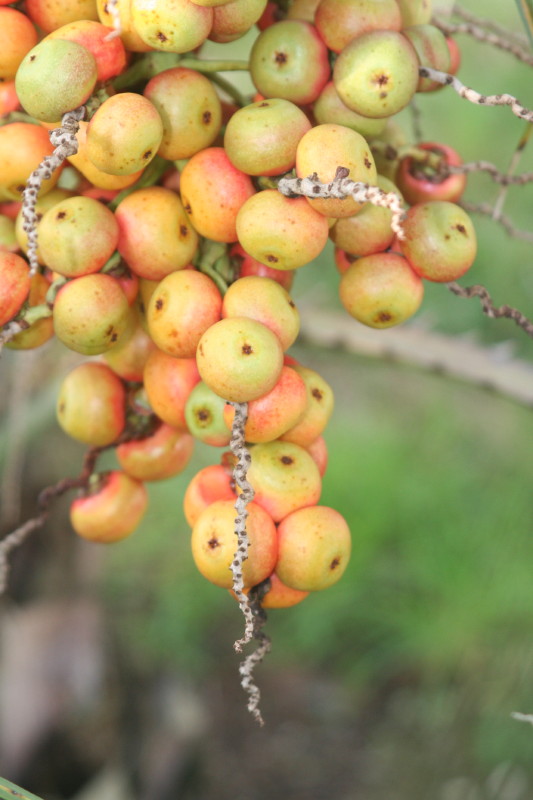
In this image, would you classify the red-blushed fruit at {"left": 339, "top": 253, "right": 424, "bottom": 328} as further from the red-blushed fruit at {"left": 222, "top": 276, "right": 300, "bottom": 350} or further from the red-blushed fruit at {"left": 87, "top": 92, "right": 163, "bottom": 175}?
the red-blushed fruit at {"left": 87, "top": 92, "right": 163, "bottom": 175}

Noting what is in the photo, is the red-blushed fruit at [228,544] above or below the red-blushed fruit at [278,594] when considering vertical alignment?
above

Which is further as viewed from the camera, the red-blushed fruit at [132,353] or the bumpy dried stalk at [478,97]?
the red-blushed fruit at [132,353]

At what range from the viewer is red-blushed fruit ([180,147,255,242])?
60 centimetres

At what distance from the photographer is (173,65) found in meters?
0.63

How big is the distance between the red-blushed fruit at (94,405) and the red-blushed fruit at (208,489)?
122mm

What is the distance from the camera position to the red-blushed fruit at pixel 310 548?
60 cm

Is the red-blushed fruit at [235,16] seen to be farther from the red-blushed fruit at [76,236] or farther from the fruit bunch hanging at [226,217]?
the red-blushed fruit at [76,236]

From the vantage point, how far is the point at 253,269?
0.64 metres

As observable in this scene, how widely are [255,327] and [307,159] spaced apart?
12cm

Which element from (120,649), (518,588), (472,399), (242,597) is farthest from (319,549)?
(472,399)

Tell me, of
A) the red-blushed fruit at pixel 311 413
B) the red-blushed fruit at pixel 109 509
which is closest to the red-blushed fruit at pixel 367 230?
the red-blushed fruit at pixel 311 413

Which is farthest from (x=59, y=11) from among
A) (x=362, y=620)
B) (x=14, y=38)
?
(x=362, y=620)

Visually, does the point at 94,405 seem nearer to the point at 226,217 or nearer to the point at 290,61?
the point at 226,217

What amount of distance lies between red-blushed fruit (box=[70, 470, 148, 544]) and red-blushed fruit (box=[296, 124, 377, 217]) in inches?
13.6
